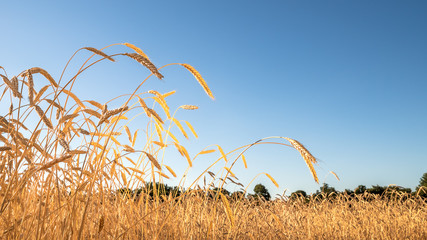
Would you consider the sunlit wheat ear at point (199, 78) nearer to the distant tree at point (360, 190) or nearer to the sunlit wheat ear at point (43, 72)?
the sunlit wheat ear at point (43, 72)

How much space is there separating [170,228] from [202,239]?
0.36 meters

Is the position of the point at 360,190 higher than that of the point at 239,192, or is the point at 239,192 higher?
the point at 360,190

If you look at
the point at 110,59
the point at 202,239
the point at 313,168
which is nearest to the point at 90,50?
the point at 110,59

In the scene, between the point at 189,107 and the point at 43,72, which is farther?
the point at 189,107

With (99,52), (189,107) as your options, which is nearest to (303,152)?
(189,107)

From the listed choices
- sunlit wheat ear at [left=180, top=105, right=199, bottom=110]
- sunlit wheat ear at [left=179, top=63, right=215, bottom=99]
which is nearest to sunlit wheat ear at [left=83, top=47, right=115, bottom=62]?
sunlit wheat ear at [left=179, top=63, right=215, bottom=99]

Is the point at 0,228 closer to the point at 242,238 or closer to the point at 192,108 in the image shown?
the point at 192,108

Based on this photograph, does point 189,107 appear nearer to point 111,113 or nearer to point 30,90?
point 111,113

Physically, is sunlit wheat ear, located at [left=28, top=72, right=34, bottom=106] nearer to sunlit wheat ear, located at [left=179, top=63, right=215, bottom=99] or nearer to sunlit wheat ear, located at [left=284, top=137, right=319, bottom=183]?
sunlit wheat ear, located at [left=179, top=63, right=215, bottom=99]

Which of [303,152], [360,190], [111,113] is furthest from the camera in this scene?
[360,190]

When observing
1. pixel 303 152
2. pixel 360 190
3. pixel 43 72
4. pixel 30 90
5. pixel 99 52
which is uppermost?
pixel 360 190

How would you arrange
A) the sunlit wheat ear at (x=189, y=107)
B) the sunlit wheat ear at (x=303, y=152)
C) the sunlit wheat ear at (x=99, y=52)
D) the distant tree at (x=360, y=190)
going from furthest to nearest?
the distant tree at (x=360, y=190), the sunlit wheat ear at (x=189, y=107), the sunlit wheat ear at (x=303, y=152), the sunlit wheat ear at (x=99, y=52)

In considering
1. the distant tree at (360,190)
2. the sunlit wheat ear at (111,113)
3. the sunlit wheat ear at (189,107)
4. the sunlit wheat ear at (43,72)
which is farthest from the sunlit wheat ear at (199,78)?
the distant tree at (360,190)

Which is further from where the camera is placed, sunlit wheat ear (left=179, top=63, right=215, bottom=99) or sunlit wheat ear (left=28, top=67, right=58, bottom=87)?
sunlit wheat ear (left=179, top=63, right=215, bottom=99)
